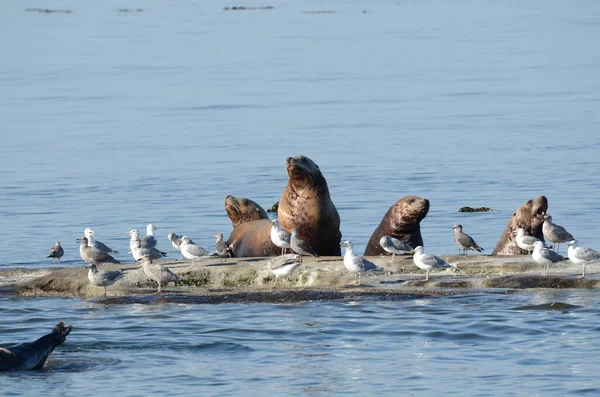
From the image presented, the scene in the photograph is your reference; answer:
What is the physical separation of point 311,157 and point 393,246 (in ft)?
47.5

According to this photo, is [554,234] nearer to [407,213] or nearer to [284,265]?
[407,213]

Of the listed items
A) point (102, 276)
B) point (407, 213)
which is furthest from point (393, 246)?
point (102, 276)

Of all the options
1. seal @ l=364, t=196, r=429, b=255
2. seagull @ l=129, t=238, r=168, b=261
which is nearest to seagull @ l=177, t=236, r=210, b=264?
seagull @ l=129, t=238, r=168, b=261

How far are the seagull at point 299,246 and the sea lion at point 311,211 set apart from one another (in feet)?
4.39

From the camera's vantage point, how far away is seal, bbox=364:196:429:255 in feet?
56.7

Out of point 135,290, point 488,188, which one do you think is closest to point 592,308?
point 135,290

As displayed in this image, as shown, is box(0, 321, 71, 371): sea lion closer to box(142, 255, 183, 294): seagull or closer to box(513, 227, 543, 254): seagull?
box(142, 255, 183, 294): seagull

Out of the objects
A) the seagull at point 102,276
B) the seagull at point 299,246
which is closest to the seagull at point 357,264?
the seagull at point 299,246

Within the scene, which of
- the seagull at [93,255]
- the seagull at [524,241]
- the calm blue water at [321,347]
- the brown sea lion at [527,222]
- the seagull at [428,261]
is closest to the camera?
the calm blue water at [321,347]

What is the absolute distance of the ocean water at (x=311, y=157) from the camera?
12219 millimetres

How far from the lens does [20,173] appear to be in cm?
2994

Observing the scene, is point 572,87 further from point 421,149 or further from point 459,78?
point 421,149

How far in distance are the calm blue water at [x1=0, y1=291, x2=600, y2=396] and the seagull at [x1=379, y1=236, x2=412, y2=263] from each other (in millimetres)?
1693

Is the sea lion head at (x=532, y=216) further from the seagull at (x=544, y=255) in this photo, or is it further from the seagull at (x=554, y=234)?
the seagull at (x=544, y=255)
